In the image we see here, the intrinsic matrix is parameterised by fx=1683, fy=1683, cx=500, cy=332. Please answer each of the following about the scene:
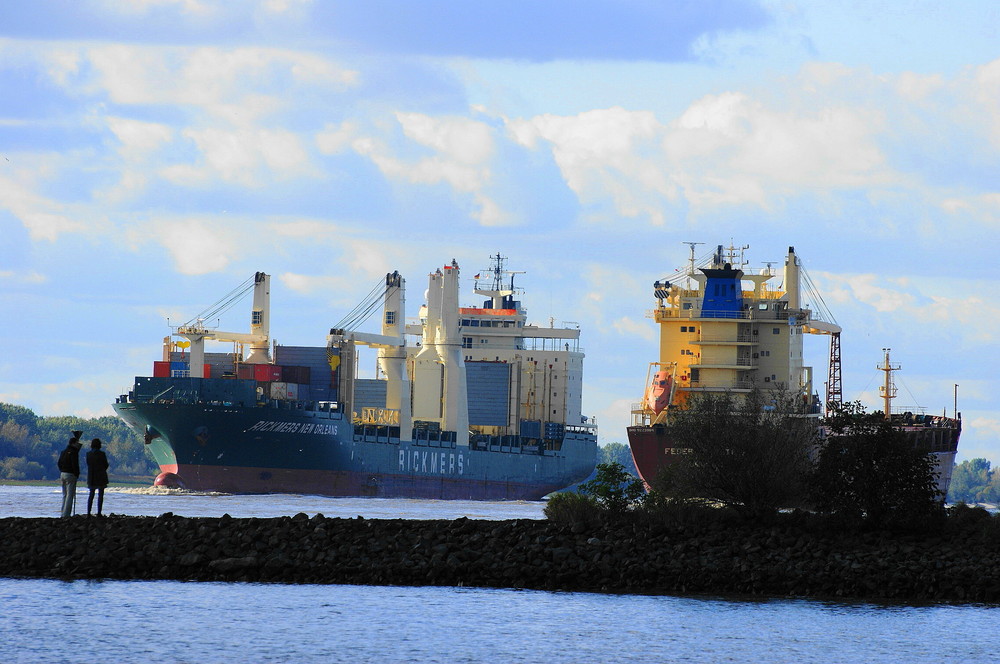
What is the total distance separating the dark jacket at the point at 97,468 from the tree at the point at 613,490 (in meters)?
9.52

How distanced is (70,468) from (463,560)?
6.66 m

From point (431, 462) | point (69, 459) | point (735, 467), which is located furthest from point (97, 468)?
point (431, 462)

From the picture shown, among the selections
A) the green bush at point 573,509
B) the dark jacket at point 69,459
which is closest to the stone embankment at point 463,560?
the dark jacket at point 69,459

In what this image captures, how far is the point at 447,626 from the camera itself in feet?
80.6

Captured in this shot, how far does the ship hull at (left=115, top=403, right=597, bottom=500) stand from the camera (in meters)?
67.6

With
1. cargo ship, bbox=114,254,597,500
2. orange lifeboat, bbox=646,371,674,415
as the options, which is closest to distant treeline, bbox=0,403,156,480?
cargo ship, bbox=114,254,597,500

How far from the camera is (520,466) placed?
84.4 meters

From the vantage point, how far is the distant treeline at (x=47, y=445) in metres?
129

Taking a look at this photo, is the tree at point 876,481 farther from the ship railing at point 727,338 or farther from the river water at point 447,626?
the ship railing at point 727,338

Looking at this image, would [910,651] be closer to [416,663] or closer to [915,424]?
[416,663]

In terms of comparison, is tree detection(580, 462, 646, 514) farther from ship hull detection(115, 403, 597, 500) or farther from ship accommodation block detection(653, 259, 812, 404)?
ship hull detection(115, 403, 597, 500)

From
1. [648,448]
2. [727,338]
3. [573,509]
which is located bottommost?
[573,509]

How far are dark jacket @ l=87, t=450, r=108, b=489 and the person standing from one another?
8.9 inches

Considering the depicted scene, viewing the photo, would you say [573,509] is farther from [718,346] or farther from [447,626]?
[718,346]
